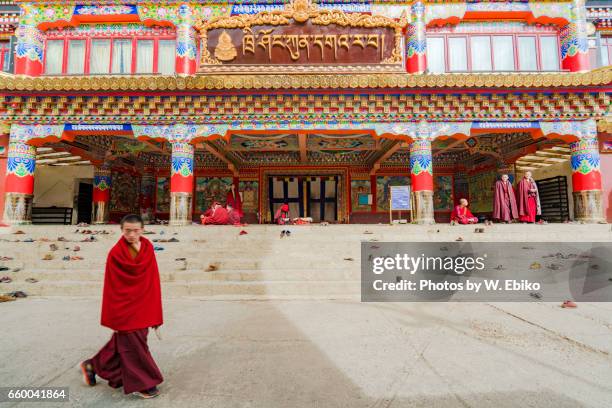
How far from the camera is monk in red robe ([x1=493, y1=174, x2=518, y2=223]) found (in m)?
8.96

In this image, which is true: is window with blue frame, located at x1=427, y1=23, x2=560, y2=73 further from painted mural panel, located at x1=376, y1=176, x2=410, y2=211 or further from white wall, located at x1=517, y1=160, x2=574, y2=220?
painted mural panel, located at x1=376, y1=176, x2=410, y2=211

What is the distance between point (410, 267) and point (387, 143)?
18.6 ft

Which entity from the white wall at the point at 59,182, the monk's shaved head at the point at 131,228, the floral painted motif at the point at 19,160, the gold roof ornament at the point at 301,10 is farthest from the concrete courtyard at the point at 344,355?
the white wall at the point at 59,182

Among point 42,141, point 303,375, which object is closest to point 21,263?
point 42,141

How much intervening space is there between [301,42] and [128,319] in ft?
30.4

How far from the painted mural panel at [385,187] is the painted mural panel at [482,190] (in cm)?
231

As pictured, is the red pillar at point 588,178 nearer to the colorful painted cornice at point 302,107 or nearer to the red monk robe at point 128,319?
the colorful painted cornice at point 302,107

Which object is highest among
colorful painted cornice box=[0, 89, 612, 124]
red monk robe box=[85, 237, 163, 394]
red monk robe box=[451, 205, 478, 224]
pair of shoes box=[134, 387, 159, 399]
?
colorful painted cornice box=[0, 89, 612, 124]

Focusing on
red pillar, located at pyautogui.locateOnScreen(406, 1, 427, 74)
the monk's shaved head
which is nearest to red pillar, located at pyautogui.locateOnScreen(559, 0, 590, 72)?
red pillar, located at pyautogui.locateOnScreen(406, 1, 427, 74)

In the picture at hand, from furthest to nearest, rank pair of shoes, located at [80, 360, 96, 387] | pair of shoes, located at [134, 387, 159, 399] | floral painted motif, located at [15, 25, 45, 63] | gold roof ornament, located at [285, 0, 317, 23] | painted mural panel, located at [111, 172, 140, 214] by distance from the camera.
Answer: painted mural panel, located at [111, 172, 140, 214] < gold roof ornament, located at [285, 0, 317, 23] < floral painted motif, located at [15, 25, 45, 63] < pair of shoes, located at [80, 360, 96, 387] < pair of shoes, located at [134, 387, 159, 399]

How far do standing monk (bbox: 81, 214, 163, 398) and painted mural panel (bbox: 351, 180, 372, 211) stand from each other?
432 inches

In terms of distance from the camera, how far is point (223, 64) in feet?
31.5

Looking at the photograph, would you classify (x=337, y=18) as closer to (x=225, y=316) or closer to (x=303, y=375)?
(x=225, y=316)

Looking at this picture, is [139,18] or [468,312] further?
[139,18]
